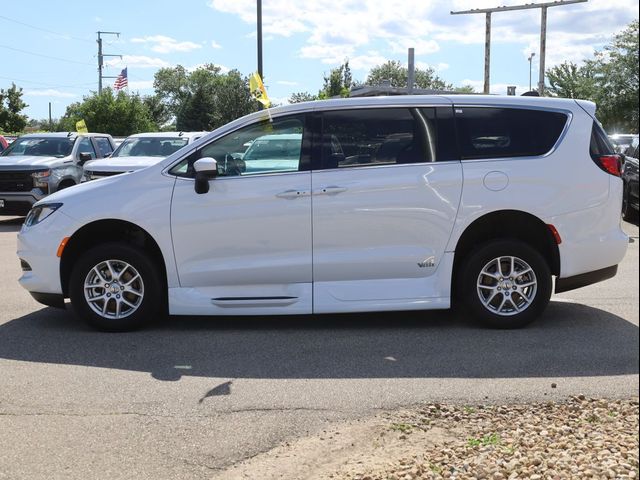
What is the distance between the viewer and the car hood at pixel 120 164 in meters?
15.2

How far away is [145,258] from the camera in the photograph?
275 inches

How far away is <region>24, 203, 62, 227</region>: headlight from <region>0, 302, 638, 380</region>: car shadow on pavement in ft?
3.11

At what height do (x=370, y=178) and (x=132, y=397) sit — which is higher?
(x=370, y=178)

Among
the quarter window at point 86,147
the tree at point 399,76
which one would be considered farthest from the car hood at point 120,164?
the tree at point 399,76

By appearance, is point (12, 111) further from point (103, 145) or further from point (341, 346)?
point (341, 346)

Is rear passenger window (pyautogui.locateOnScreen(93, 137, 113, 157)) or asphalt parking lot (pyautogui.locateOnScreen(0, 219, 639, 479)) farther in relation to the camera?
rear passenger window (pyautogui.locateOnScreen(93, 137, 113, 157))

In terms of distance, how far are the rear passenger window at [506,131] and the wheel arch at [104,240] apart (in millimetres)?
2768

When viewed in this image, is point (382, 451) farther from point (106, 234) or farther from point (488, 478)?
point (106, 234)

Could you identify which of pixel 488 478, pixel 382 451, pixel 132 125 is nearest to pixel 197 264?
pixel 382 451

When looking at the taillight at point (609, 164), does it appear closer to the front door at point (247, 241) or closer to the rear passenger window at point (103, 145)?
the front door at point (247, 241)

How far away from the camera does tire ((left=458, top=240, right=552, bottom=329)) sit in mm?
6879

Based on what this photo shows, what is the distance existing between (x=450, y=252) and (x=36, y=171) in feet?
38.2

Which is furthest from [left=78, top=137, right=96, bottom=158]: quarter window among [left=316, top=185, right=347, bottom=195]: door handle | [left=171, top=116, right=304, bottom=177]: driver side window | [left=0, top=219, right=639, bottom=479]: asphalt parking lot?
[left=316, top=185, right=347, bottom=195]: door handle

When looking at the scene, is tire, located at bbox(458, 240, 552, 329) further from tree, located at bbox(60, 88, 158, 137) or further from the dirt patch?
tree, located at bbox(60, 88, 158, 137)
